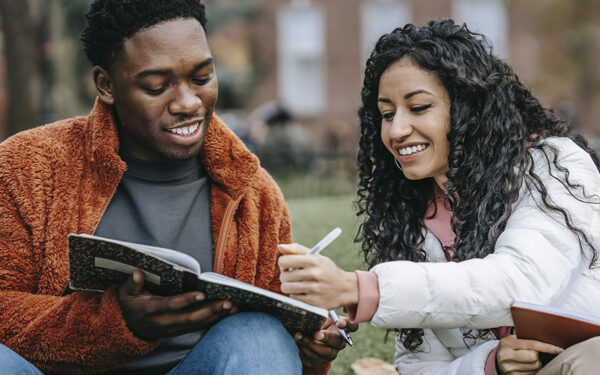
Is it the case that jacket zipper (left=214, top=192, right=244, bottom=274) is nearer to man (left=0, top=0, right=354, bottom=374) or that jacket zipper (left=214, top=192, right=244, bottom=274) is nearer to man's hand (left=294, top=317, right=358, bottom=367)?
man (left=0, top=0, right=354, bottom=374)

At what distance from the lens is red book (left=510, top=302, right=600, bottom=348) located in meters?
1.70

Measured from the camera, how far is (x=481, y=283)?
71.5 inches

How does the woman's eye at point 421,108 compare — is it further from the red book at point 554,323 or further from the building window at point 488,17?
the building window at point 488,17

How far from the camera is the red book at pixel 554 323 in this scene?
1701 millimetres

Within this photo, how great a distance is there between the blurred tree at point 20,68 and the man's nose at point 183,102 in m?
5.74

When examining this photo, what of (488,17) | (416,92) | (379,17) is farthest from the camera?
(379,17)

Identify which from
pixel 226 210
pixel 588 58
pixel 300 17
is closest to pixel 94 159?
pixel 226 210

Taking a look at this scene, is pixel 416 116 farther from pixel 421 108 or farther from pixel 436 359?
pixel 436 359

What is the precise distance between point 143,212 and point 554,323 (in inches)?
50.5

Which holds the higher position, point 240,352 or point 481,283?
point 481,283

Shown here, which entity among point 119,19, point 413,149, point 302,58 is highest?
point 302,58

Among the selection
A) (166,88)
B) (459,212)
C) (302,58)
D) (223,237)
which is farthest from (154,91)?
(302,58)

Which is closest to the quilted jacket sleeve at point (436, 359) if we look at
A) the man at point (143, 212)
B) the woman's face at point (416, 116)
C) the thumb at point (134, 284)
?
the man at point (143, 212)

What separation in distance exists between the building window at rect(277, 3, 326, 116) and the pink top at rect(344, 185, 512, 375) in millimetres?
15654
